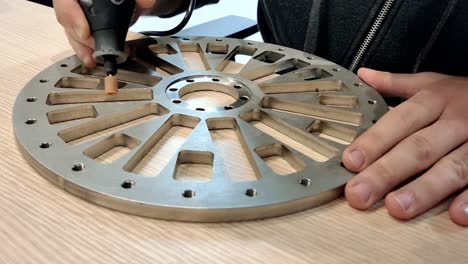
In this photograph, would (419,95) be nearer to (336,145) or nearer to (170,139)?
(336,145)

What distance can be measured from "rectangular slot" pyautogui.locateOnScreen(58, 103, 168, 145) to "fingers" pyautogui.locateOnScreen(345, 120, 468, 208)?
0.27 m

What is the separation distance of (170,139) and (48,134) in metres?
0.14

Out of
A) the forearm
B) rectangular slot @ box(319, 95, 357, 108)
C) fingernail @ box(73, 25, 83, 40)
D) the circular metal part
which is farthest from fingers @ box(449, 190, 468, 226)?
the forearm

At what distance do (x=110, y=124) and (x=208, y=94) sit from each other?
0.17 meters

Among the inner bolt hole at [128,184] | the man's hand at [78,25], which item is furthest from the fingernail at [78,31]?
the inner bolt hole at [128,184]

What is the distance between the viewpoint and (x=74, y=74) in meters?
0.77

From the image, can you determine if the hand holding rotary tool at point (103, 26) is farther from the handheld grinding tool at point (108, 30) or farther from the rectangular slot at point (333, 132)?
the rectangular slot at point (333, 132)

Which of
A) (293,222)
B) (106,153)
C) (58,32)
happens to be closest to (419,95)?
(293,222)

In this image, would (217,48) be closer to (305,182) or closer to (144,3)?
(144,3)

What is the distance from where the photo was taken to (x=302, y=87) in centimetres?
76

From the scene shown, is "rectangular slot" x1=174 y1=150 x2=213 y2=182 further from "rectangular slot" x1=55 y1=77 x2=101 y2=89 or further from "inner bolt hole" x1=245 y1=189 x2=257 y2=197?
"rectangular slot" x1=55 y1=77 x2=101 y2=89

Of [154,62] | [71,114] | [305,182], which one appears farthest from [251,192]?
[154,62]

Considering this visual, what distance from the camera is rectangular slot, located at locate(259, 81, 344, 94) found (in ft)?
2.48

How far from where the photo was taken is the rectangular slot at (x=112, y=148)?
1.97 feet
